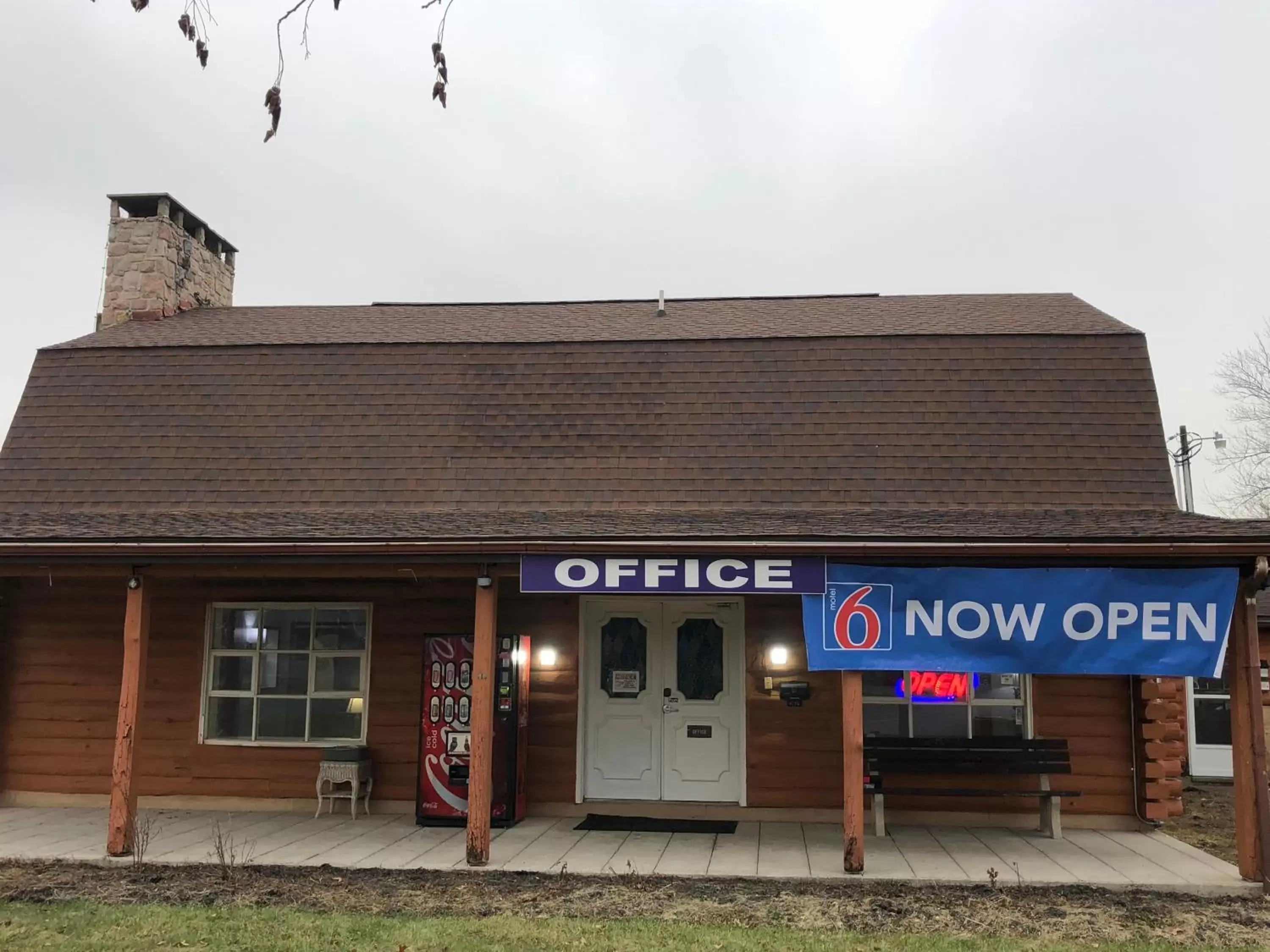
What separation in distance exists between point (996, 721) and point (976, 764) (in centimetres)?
90

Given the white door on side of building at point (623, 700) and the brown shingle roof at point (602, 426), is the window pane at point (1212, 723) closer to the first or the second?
the brown shingle roof at point (602, 426)

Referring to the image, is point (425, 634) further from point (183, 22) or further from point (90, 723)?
point (183, 22)

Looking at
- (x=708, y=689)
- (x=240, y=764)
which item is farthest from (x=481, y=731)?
(x=240, y=764)

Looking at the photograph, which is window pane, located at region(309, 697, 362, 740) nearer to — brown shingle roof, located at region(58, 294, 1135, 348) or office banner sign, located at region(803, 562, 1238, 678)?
brown shingle roof, located at region(58, 294, 1135, 348)

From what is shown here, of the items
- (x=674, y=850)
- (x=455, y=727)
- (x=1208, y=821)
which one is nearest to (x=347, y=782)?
(x=455, y=727)

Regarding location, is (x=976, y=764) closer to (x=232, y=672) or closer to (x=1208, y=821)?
(x=1208, y=821)

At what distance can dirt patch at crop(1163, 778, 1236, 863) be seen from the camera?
9367 mm

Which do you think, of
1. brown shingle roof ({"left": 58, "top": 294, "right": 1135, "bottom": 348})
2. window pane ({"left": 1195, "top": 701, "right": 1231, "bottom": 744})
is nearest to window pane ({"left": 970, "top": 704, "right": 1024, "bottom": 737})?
brown shingle roof ({"left": 58, "top": 294, "right": 1135, "bottom": 348})

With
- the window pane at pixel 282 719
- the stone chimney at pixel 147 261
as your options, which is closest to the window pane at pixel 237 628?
the window pane at pixel 282 719

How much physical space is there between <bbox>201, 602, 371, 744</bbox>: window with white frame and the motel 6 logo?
494 cm

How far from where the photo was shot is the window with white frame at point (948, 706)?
10.1m

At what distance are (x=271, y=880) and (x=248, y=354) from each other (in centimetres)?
643

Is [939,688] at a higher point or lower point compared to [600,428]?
lower

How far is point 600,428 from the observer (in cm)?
1116
